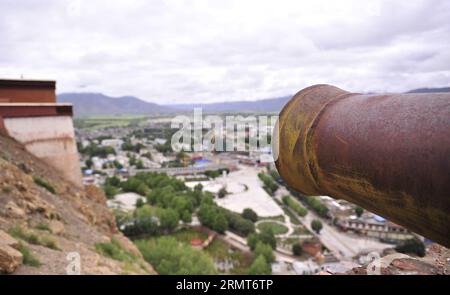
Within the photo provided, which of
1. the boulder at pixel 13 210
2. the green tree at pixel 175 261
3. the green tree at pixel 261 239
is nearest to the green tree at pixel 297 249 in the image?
the green tree at pixel 261 239

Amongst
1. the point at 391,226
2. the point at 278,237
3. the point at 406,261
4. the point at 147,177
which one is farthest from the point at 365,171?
the point at 147,177

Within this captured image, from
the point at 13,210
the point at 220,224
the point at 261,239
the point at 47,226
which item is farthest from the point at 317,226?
the point at 13,210

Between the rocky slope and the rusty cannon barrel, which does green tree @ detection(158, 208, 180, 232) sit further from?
the rusty cannon barrel

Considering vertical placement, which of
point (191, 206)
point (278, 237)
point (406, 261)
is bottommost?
point (278, 237)

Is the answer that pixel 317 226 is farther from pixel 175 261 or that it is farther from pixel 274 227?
pixel 175 261

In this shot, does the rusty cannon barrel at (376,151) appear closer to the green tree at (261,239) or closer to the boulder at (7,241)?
the boulder at (7,241)
